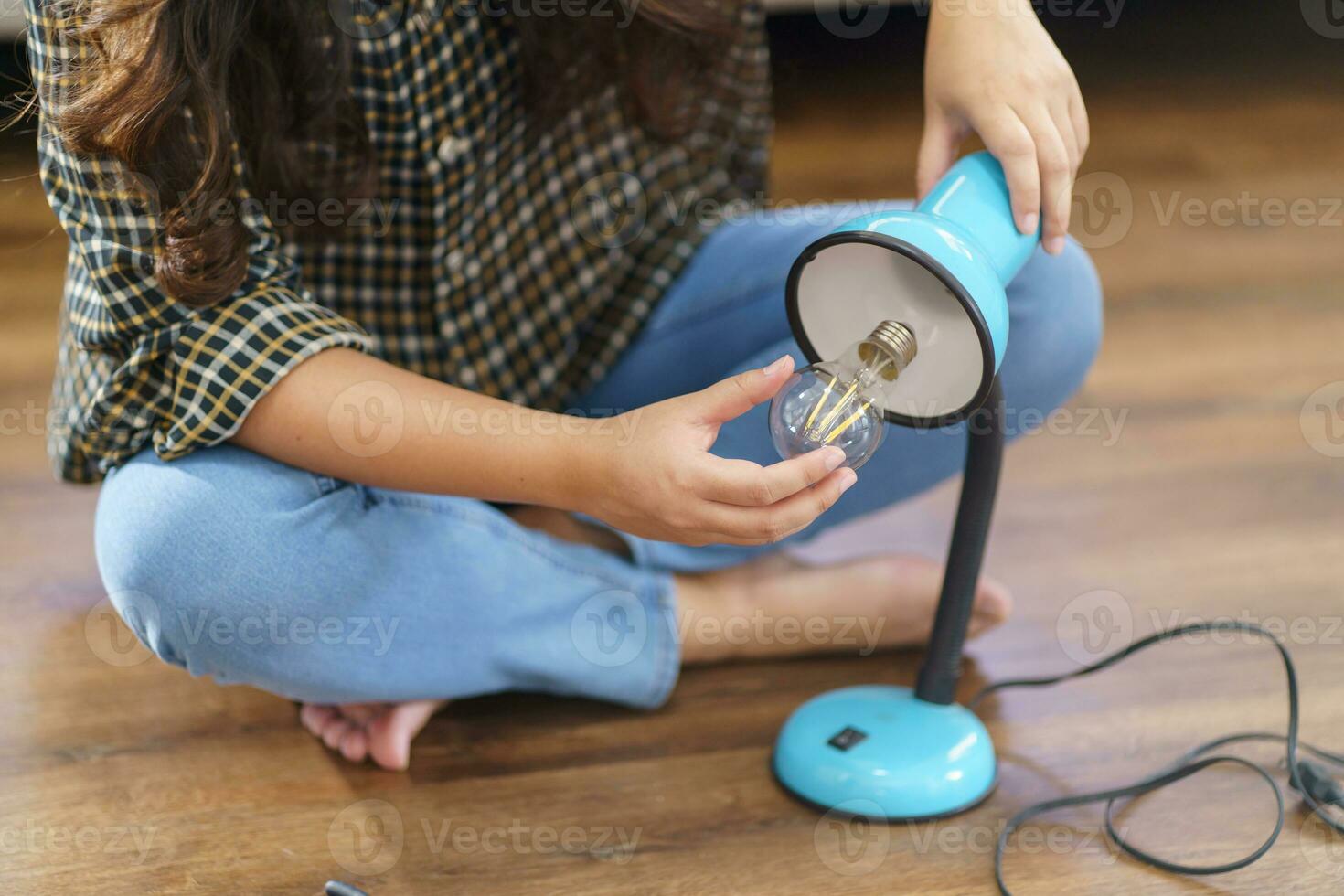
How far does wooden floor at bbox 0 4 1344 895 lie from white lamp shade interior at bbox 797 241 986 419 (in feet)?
0.95

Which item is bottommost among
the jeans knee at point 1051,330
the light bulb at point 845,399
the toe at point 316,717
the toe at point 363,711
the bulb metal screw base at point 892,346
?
the toe at point 316,717

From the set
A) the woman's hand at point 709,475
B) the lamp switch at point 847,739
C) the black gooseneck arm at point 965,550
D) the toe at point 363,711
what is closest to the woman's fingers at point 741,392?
the woman's hand at point 709,475

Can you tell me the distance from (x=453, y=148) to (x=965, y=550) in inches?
17.2

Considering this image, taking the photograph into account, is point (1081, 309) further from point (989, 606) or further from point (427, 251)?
point (427, 251)

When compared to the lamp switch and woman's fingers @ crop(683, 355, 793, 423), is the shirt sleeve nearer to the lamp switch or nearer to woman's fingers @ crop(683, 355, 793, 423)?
woman's fingers @ crop(683, 355, 793, 423)

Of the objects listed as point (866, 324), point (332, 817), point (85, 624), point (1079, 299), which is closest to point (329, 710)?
point (332, 817)

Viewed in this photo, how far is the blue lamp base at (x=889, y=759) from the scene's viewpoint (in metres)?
0.83

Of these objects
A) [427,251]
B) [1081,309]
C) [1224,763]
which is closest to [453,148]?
[427,251]

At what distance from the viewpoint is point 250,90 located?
836 millimetres

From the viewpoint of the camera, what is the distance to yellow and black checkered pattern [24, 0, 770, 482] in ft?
2.51

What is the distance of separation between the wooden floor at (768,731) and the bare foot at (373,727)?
15 millimetres

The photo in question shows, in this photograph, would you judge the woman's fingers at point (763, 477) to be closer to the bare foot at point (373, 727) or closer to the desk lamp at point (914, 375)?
the desk lamp at point (914, 375)

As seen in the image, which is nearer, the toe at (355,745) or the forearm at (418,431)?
the forearm at (418,431)

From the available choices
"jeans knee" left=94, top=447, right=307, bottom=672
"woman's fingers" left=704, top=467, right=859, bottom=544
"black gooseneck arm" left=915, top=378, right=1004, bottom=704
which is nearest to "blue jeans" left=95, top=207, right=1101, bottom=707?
"jeans knee" left=94, top=447, right=307, bottom=672
